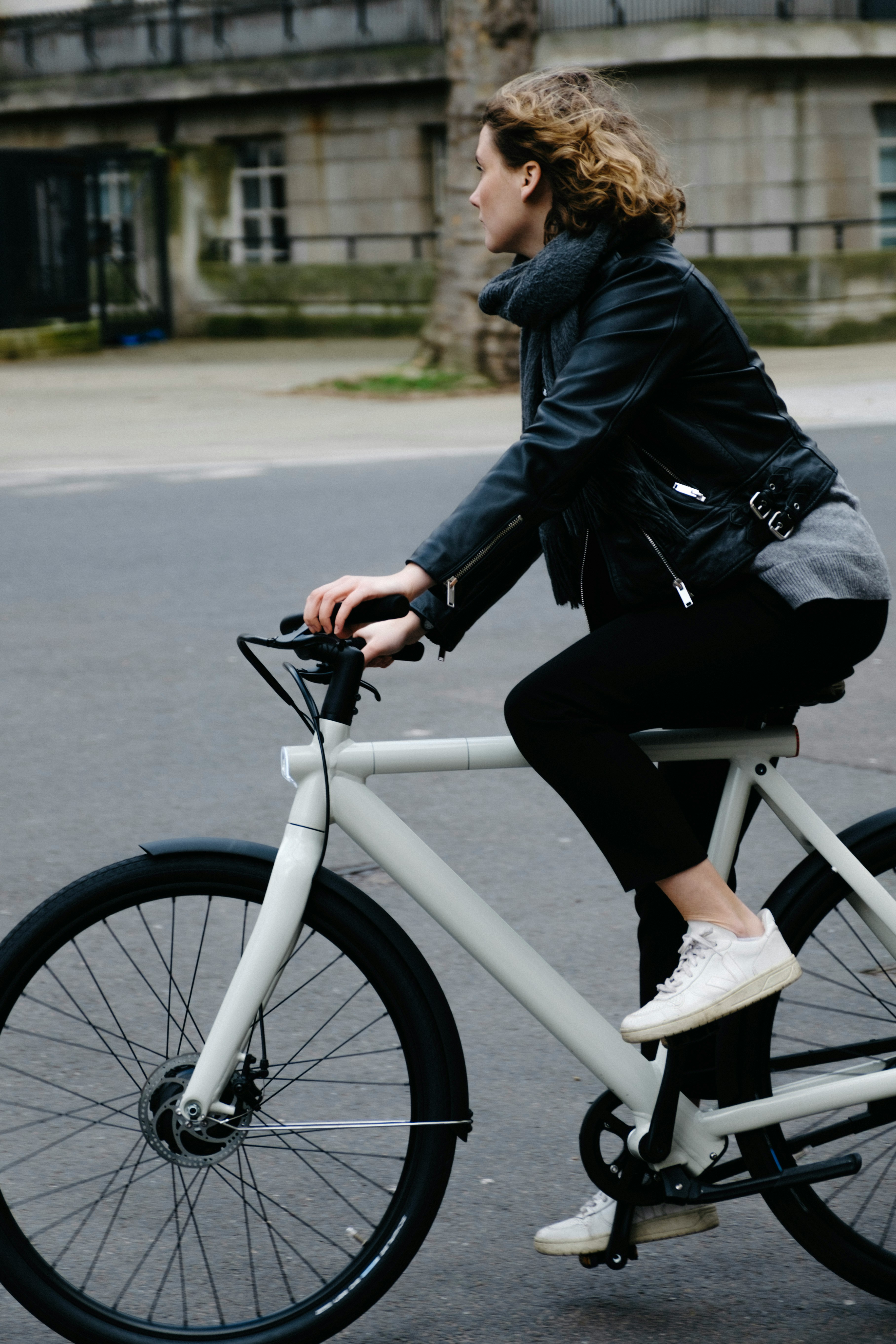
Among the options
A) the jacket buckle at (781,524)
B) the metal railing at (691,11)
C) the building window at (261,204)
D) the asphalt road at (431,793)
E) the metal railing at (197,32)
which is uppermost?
the metal railing at (197,32)

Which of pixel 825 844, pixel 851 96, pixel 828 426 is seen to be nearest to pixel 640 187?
pixel 825 844

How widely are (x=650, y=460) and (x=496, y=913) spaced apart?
699 millimetres

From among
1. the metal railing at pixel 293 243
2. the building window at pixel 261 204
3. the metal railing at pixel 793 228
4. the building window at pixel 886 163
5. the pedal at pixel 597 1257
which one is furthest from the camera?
the building window at pixel 261 204

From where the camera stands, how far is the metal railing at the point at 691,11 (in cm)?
2769

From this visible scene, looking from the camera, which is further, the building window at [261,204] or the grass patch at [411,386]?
the building window at [261,204]

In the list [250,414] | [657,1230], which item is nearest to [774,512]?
[657,1230]

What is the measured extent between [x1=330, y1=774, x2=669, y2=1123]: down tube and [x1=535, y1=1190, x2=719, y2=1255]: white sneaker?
0.51ft

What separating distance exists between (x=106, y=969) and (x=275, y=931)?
0.91 meters

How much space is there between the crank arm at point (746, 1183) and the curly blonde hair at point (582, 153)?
1.40m

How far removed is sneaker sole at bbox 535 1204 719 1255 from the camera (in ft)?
9.05

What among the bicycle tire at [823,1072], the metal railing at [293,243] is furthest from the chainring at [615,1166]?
the metal railing at [293,243]

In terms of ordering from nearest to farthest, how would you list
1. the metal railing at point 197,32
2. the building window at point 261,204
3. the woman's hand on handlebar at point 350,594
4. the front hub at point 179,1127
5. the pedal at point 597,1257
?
the woman's hand on handlebar at point 350,594 → the front hub at point 179,1127 → the pedal at point 597,1257 → the metal railing at point 197,32 → the building window at point 261,204

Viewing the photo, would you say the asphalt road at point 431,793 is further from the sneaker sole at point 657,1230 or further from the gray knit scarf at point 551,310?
the gray knit scarf at point 551,310

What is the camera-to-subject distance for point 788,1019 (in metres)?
3.05
